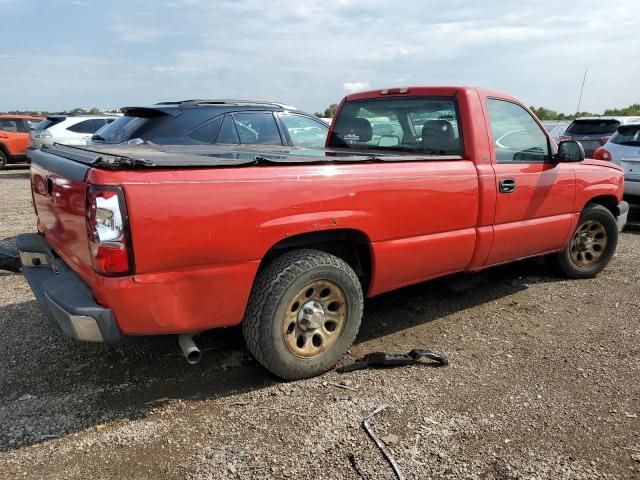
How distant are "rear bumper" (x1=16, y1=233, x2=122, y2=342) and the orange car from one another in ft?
48.2

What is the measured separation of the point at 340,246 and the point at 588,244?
121 inches

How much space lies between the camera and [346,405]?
2.96 m

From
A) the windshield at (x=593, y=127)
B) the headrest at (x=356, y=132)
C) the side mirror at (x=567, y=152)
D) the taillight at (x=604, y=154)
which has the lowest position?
the taillight at (x=604, y=154)

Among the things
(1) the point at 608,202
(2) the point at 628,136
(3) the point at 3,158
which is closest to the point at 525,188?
(1) the point at 608,202

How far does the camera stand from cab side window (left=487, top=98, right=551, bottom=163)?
4184 mm

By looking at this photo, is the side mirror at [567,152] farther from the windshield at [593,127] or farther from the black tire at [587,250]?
the windshield at [593,127]

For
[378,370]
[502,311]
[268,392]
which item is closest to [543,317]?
[502,311]

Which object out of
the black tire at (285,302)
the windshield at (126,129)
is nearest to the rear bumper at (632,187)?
the black tire at (285,302)

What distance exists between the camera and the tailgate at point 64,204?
2.63 meters

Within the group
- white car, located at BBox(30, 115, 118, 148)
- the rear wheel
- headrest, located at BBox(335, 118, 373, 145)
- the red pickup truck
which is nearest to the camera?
the red pickup truck

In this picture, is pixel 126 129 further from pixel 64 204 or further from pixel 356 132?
pixel 64 204

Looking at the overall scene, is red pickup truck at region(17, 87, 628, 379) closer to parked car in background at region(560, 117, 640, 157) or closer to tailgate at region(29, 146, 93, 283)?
tailgate at region(29, 146, 93, 283)

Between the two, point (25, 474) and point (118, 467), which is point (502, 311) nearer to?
point (118, 467)

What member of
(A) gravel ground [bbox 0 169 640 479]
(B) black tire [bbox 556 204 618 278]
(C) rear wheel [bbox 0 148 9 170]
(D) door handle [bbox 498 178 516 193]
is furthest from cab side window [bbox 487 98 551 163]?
(C) rear wheel [bbox 0 148 9 170]
